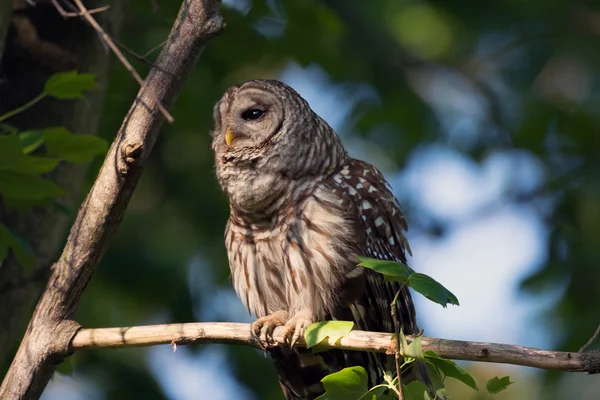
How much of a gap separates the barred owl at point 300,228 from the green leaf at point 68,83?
1004 mm

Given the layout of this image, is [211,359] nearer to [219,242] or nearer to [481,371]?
[219,242]

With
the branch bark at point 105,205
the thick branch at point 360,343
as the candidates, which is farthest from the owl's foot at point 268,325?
the branch bark at point 105,205

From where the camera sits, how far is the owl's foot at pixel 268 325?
12.1ft

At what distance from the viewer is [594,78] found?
23.0 ft

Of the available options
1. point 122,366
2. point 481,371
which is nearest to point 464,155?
point 481,371

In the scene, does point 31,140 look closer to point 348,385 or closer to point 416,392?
point 348,385

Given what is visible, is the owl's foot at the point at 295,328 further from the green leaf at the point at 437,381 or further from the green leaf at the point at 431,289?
the green leaf at the point at 431,289

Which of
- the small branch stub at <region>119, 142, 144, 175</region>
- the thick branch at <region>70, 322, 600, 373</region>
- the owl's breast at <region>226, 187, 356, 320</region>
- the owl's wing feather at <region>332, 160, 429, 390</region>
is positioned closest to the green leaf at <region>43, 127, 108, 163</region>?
the small branch stub at <region>119, 142, 144, 175</region>

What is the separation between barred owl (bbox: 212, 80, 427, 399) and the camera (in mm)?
4020

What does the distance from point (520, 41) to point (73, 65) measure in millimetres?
3980

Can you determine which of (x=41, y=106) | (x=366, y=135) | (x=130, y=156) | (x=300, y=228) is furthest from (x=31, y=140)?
(x=366, y=135)

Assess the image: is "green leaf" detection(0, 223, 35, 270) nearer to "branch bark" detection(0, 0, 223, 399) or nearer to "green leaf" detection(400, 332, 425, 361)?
"branch bark" detection(0, 0, 223, 399)

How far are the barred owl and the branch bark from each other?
0.90 m

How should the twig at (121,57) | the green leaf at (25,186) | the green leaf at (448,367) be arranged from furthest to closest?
the green leaf at (25,186) → the twig at (121,57) → the green leaf at (448,367)
